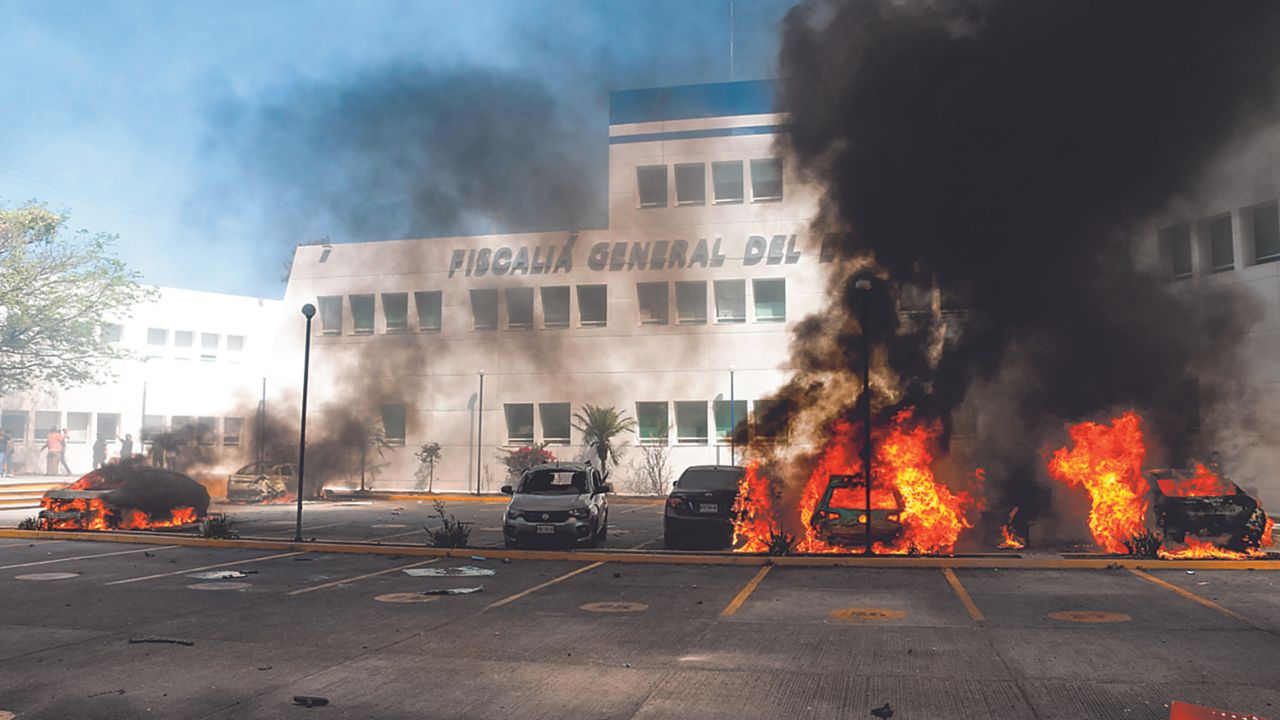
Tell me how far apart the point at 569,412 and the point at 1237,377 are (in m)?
23.9

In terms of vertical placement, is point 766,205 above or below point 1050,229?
above

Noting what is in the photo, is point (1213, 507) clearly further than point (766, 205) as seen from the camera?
No

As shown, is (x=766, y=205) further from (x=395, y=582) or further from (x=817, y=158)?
(x=395, y=582)

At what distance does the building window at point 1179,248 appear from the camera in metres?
27.3

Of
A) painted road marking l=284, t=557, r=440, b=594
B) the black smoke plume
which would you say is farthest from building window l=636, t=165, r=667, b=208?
painted road marking l=284, t=557, r=440, b=594

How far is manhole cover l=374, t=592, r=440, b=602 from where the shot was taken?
11.9 metres

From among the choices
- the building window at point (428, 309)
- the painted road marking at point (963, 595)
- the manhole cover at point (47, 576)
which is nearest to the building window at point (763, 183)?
the building window at point (428, 309)

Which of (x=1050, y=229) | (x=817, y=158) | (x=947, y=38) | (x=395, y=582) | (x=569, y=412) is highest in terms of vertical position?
(x=947, y=38)

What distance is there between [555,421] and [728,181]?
40.0ft

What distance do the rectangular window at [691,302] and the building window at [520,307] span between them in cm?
640

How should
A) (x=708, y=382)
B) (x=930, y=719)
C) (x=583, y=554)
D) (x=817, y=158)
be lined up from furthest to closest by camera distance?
(x=708, y=382) < (x=817, y=158) < (x=583, y=554) < (x=930, y=719)

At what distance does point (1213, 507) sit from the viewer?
16156 mm

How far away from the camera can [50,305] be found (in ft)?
151

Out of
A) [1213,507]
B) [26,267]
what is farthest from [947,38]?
[26,267]
